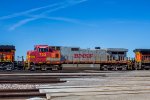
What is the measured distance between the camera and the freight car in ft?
150

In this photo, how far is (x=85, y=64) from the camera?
42.5m

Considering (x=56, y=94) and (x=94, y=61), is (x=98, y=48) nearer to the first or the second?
(x=94, y=61)

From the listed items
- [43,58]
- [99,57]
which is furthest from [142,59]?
[43,58]

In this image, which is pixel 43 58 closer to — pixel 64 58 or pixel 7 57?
pixel 64 58

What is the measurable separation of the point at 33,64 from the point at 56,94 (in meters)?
28.9

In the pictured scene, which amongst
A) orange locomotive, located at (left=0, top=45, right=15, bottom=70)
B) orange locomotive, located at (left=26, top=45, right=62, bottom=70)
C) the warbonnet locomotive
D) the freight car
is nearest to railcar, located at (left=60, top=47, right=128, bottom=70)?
the warbonnet locomotive

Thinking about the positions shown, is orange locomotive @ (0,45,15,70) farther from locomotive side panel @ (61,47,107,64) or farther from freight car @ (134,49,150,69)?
freight car @ (134,49,150,69)

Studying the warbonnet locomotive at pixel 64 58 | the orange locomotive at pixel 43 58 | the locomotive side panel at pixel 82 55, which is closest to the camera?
the orange locomotive at pixel 43 58

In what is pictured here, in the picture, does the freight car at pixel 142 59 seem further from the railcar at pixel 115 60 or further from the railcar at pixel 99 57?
the railcar at pixel 99 57

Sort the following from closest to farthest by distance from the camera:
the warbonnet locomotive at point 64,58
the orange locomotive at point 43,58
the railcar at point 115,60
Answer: the orange locomotive at point 43,58 < the warbonnet locomotive at point 64,58 < the railcar at point 115,60

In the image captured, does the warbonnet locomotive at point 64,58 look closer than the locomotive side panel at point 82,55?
Yes

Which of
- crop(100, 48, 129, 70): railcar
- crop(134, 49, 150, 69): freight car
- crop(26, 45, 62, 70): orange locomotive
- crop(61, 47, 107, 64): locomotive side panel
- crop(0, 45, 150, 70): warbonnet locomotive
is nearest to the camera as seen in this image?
crop(26, 45, 62, 70): orange locomotive

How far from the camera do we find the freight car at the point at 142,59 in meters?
45.8

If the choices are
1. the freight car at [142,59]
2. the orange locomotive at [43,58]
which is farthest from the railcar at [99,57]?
the freight car at [142,59]
